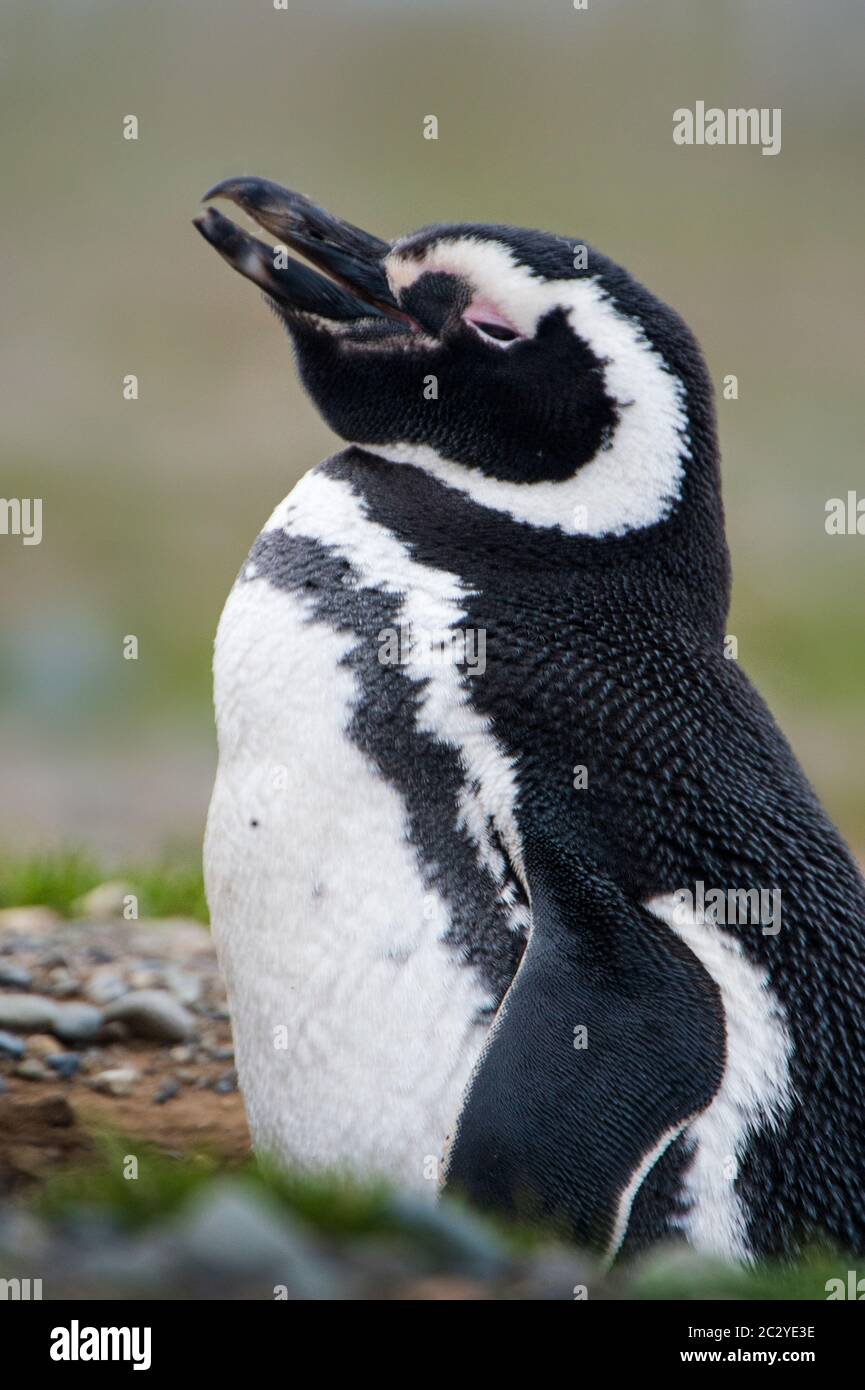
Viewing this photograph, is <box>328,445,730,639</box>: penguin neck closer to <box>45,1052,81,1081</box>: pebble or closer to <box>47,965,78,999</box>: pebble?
<box>45,1052,81,1081</box>: pebble

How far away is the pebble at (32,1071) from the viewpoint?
2.70m

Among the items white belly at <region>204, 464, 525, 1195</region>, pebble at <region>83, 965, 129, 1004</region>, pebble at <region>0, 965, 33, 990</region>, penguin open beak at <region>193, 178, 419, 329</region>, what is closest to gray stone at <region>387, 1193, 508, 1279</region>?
white belly at <region>204, 464, 525, 1195</region>

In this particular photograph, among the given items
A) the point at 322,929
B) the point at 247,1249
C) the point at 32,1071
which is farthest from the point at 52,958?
the point at 247,1249

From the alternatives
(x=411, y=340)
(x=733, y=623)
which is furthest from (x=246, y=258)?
(x=733, y=623)

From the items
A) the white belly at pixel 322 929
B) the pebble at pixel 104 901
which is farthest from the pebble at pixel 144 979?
the white belly at pixel 322 929

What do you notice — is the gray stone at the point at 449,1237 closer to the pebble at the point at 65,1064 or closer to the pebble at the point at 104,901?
the pebble at the point at 65,1064

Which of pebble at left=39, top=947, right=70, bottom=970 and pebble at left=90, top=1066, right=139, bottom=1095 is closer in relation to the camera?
pebble at left=90, top=1066, right=139, bottom=1095

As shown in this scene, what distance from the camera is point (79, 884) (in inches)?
156

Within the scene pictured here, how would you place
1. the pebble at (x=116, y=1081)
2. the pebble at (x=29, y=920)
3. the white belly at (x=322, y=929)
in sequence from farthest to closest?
1. the pebble at (x=29, y=920)
2. the pebble at (x=116, y=1081)
3. the white belly at (x=322, y=929)

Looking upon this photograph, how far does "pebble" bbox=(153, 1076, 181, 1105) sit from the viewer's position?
2.70 metres

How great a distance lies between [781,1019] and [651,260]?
44.2 feet

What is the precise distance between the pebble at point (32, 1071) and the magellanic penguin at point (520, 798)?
577 millimetres

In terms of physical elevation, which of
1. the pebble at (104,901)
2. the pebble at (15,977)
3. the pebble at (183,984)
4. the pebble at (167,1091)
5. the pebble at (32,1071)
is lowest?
the pebble at (167,1091)
